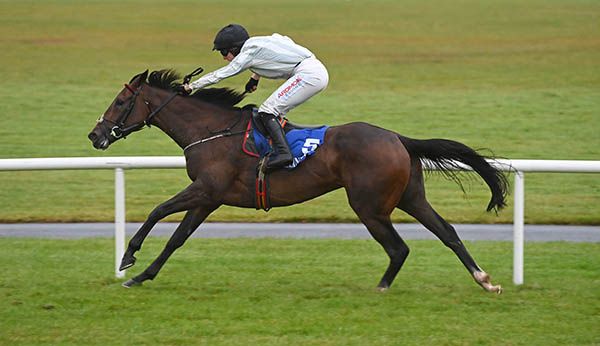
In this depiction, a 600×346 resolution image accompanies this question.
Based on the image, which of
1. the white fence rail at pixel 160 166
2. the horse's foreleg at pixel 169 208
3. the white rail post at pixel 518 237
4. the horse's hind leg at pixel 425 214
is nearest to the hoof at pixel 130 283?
the horse's foreleg at pixel 169 208

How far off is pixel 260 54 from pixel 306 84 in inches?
15.6

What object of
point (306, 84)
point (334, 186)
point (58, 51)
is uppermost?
point (306, 84)

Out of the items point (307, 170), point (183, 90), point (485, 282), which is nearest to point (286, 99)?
point (307, 170)

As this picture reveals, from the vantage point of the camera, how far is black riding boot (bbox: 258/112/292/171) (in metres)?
7.33

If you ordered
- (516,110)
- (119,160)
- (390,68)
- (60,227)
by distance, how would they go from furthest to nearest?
(390,68) < (516,110) < (60,227) < (119,160)

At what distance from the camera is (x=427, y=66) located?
79.0 ft

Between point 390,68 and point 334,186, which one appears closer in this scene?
point 334,186

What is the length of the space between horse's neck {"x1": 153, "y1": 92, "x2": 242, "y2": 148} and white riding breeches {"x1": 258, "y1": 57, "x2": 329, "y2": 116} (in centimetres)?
33

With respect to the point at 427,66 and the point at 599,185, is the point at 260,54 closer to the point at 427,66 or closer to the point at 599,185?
the point at 599,185

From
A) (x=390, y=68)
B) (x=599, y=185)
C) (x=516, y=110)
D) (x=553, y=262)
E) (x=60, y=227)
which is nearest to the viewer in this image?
(x=553, y=262)

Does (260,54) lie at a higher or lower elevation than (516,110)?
higher

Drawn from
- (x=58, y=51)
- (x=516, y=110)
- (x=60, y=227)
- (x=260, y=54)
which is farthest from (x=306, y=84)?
(x=58, y=51)

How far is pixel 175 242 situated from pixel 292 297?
0.97m

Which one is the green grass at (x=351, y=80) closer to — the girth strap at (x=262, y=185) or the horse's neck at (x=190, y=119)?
the horse's neck at (x=190, y=119)
